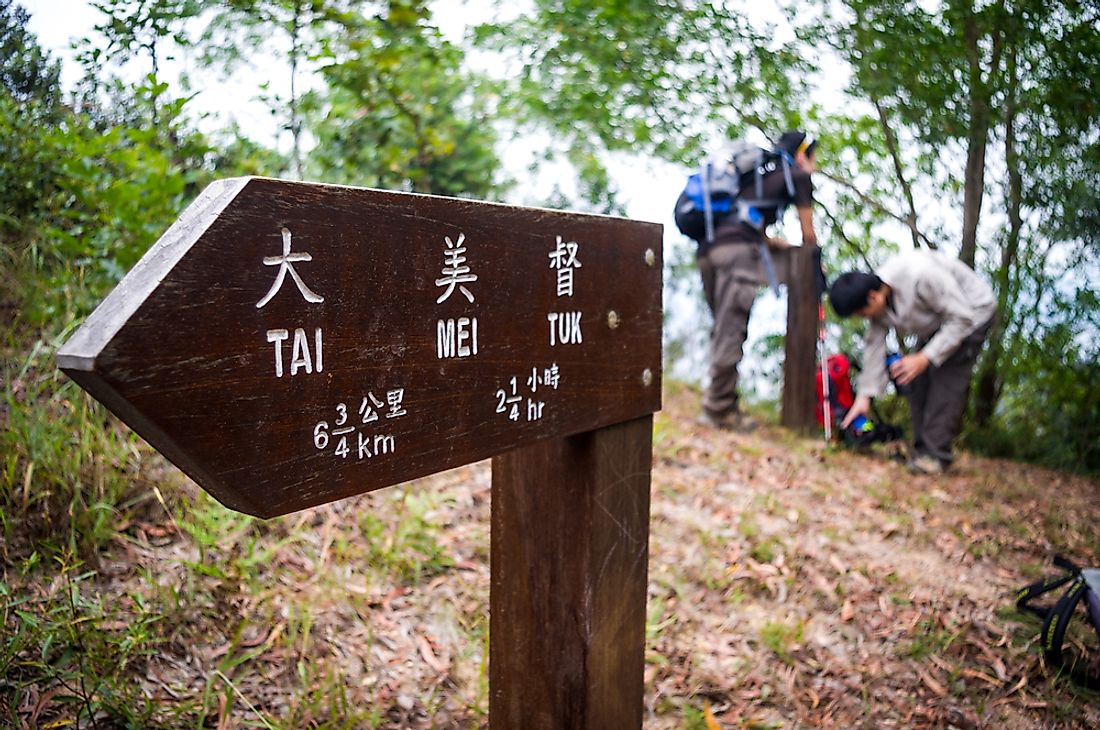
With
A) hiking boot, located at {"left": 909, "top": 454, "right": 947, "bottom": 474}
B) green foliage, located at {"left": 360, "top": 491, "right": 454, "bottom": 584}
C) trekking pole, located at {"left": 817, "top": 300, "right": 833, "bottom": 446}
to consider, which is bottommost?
hiking boot, located at {"left": 909, "top": 454, "right": 947, "bottom": 474}

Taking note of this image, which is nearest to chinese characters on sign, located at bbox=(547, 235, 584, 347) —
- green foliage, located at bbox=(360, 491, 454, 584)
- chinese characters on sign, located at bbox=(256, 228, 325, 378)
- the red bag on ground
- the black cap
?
chinese characters on sign, located at bbox=(256, 228, 325, 378)

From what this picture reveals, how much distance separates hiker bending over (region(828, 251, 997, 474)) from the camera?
4688mm

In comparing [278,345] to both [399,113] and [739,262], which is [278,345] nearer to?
[399,113]

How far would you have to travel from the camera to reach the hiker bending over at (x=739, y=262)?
17.3 feet

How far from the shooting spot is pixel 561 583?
1.68 meters

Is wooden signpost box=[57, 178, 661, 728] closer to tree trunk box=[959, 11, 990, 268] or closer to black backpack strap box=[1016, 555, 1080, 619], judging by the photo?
black backpack strap box=[1016, 555, 1080, 619]

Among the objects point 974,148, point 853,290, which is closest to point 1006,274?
point 974,148

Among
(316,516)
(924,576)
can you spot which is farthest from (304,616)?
(924,576)

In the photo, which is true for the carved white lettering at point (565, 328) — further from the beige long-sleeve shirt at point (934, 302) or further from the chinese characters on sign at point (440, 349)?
the beige long-sleeve shirt at point (934, 302)

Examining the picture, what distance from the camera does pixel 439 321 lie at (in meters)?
1.23

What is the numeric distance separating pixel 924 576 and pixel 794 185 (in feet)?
9.54

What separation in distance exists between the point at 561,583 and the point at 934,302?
3.96 meters

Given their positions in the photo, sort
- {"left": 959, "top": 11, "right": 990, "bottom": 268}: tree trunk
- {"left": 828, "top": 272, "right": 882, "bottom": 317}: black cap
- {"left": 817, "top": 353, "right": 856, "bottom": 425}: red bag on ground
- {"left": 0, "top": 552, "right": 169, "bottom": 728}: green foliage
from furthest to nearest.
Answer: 1. {"left": 817, "top": 353, "right": 856, "bottom": 425}: red bag on ground
2. {"left": 959, "top": 11, "right": 990, "bottom": 268}: tree trunk
3. {"left": 828, "top": 272, "right": 882, "bottom": 317}: black cap
4. {"left": 0, "top": 552, "right": 169, "bottom": 728}: green foliage

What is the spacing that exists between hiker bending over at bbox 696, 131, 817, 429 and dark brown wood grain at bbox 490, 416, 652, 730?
3.85 metres
